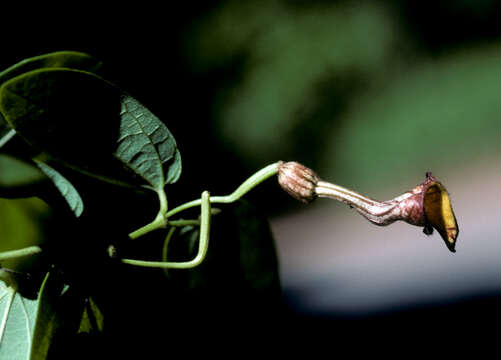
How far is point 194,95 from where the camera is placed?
5.27 feet

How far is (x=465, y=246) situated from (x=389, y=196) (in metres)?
0.38

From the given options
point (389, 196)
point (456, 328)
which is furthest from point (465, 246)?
point (456, 328)

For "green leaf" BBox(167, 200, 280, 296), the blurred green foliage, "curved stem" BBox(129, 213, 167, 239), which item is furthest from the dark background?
"curved stem" BBox(129, 213, 167, 239)

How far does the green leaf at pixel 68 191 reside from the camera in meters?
0.30

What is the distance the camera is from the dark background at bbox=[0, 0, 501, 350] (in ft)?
4.52

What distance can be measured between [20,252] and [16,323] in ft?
0.16

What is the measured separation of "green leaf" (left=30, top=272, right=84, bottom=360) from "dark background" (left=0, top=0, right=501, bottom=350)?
3.14ft

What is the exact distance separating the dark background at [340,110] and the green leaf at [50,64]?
34.3 inches

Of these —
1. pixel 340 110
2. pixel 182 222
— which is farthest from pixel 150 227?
pixel 340 110

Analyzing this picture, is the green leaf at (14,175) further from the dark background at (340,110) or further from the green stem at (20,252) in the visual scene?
the dark background at (340,110)

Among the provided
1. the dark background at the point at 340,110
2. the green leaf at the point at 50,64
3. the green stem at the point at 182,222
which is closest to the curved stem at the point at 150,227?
the green stem at the point at 182,222

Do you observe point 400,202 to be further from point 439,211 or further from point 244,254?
point 244,254

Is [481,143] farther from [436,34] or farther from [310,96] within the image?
[310,96]

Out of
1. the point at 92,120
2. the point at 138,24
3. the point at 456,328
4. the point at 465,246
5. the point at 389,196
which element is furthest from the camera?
the point at 389,196
